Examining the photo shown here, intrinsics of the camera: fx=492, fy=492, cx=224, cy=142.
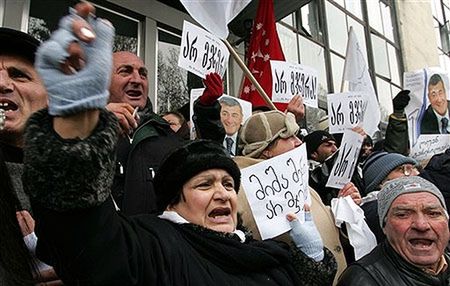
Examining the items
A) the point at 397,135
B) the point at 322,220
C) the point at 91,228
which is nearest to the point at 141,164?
the point at 322,220

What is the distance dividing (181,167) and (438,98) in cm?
342

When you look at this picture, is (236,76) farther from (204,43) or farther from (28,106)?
(28,106)

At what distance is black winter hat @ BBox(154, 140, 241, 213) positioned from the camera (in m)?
1.93

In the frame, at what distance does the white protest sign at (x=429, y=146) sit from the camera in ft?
14.0

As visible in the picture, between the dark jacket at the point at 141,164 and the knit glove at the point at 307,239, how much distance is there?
0.64m

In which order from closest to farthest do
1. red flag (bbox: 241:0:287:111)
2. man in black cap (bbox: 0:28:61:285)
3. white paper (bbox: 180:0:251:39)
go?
man in black cap (bbox: 0:28:61:285) < white paper (bbox: 180:0:251:39) < red flag (bbox: 241:0:287:111)

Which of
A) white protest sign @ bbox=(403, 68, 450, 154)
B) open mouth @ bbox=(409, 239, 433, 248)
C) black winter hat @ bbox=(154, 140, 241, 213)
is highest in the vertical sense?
white protest sign @ bbox=(403, 68, 450, 154)

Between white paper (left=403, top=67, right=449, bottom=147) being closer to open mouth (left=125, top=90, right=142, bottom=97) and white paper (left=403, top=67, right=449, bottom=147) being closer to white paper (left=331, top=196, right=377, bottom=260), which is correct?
white paper (left=331, top=196, right=377, bottom=260)

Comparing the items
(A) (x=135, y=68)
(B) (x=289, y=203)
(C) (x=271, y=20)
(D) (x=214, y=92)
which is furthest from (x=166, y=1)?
(B) (x=289, y=203)

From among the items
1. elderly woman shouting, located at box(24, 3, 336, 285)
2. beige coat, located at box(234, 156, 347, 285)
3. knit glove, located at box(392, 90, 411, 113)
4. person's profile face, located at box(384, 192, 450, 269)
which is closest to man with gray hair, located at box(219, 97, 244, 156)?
beige coat, located at box(234, 156, 347, 285)

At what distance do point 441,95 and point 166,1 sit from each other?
9.93 ft

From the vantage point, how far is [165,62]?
541 centimetres

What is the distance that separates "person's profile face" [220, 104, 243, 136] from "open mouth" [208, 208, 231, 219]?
5.09 feet

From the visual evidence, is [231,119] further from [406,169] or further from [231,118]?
[406,169]
